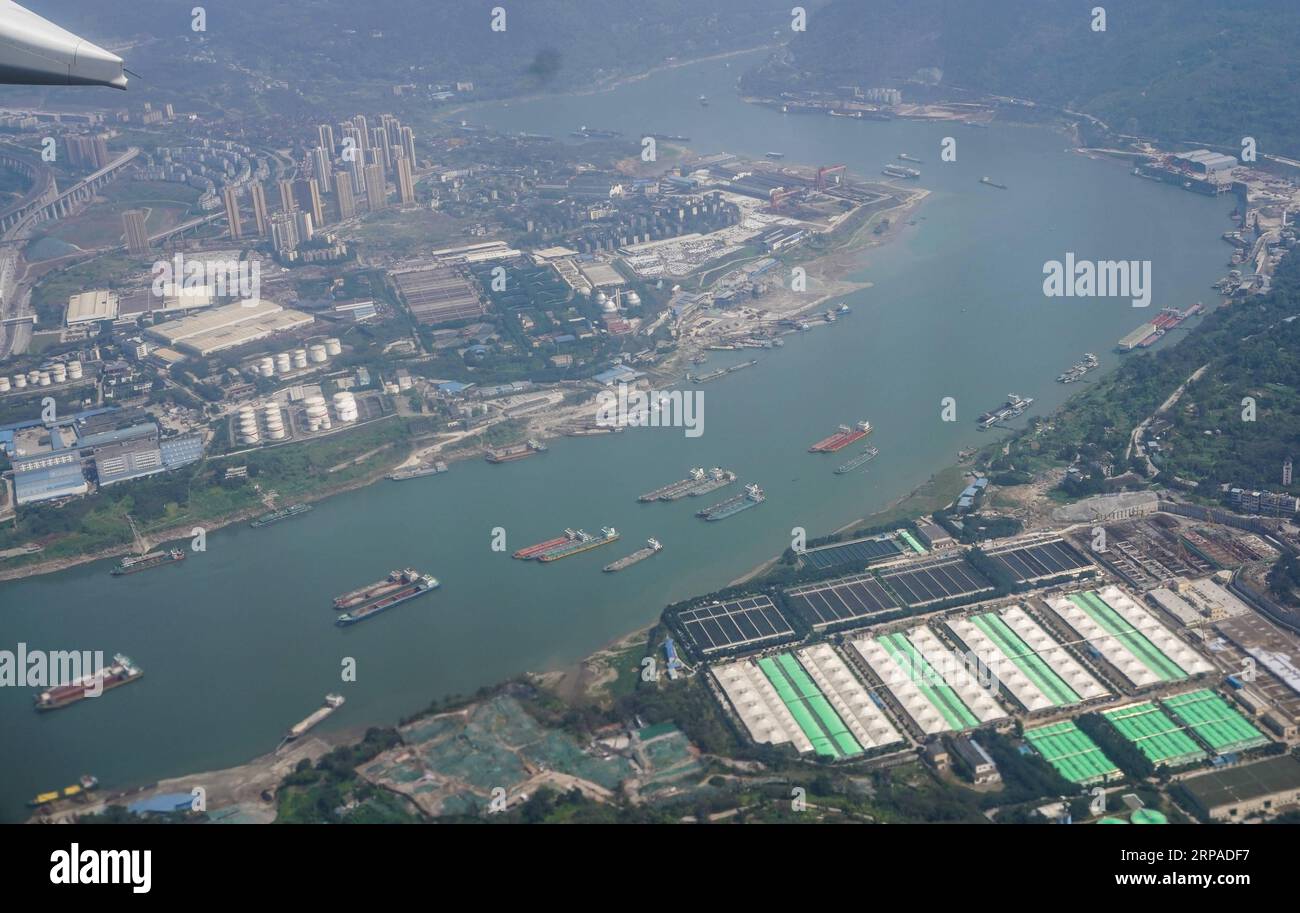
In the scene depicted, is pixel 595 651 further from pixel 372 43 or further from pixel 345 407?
pixel 372 43

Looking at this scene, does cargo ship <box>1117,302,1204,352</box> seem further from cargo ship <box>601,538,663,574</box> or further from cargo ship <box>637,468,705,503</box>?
cargo ship <box>601,538,663,574</box>

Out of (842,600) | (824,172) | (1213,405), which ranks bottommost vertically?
(842,600)

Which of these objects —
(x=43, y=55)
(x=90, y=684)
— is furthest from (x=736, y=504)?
(x=43, y=55)

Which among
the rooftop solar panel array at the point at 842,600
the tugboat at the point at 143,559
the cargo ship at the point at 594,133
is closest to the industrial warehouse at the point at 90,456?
the tugboat at the point at 143,559

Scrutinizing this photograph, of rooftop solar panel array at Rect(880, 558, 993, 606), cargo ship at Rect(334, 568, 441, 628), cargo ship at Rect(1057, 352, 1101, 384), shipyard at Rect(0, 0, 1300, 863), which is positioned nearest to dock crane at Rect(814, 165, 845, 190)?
shipyard at Rect(0, 0, 1300, 863)

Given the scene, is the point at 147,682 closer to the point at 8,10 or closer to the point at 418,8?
the point at 8,10

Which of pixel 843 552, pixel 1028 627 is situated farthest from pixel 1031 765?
pixel 843 552
